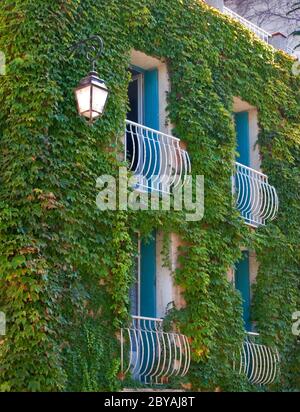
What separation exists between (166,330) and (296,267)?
4129 millimetres

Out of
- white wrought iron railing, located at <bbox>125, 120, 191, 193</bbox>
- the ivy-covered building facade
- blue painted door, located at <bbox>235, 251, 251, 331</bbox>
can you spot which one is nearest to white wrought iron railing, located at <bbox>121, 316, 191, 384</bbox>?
the ivy-covered building facade

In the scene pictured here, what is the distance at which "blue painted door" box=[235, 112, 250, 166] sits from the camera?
658 inches

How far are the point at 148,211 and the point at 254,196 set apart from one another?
11.0ft

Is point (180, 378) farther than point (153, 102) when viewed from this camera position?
No

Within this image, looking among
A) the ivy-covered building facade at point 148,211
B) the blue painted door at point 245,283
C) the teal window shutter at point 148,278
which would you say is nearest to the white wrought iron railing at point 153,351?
the ivy-covered building facade at point 148,211

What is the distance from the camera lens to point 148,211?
13094 mm

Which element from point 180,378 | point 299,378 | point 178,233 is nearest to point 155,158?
point 178,233

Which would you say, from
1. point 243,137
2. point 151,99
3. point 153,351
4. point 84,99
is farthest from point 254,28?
point 153,351

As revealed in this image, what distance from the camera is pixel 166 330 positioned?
13086mm

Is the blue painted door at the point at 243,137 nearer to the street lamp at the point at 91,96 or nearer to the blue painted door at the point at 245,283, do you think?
the blue painted door at the point at 245,283

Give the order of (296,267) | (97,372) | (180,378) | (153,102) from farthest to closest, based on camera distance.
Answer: (296,267)
(153,102)
(180,378)
(97,372)

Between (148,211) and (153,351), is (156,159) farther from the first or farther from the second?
(153,351)

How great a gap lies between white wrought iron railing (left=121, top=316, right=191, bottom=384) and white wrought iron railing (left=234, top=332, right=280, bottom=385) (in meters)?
1.58
